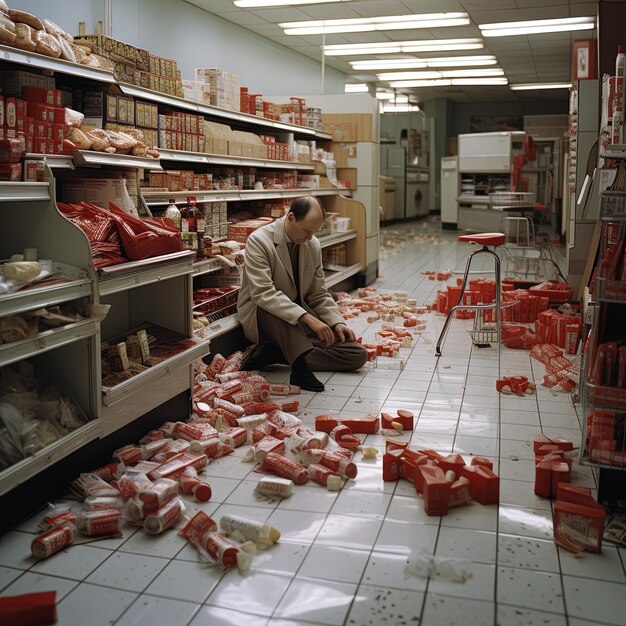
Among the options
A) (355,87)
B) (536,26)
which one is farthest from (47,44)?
(355,87)

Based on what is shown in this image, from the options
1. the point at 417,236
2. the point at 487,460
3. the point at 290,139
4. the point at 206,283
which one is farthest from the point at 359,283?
the point at 417,236

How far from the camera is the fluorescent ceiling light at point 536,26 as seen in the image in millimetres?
11992

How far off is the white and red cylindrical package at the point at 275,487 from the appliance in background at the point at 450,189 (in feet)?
49.9

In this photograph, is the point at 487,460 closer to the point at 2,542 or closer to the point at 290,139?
the point at 2,542

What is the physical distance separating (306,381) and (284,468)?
63.7 inches

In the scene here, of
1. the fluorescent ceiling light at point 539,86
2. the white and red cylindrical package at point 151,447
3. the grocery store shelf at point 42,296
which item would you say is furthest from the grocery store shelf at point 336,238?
the fluorescent ceiling light at point 539,86

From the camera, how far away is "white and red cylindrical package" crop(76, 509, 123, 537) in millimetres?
3047

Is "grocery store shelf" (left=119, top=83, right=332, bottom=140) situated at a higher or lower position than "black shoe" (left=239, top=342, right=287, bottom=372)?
higher

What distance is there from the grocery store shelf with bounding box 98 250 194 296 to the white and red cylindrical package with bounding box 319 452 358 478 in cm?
130

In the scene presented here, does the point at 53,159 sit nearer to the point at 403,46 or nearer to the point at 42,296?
the point at 42,296

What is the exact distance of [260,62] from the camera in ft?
43.5

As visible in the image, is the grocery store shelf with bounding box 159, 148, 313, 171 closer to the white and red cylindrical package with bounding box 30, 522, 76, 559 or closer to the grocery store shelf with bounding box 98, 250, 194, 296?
the grocery store shelf with bounding box 98, 250, 194, 296

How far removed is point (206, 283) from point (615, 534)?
13.8ft

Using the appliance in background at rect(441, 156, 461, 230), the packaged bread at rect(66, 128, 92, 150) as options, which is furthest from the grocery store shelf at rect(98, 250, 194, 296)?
the appliance in background at rect(441, 156, 461, 230)
